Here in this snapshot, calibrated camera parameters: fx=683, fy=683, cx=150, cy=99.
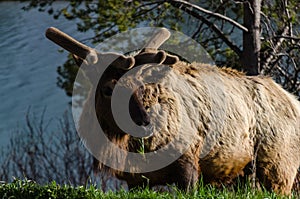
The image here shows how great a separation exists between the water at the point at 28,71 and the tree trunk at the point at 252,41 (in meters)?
7.82

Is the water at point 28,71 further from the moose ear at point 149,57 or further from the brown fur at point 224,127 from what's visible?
the moose ear at point 149,57

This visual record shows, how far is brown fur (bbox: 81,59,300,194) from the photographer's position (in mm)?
6969

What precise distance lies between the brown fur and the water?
10.8 m

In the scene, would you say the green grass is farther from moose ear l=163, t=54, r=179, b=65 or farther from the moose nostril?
moose ear l=163, t=54, r=179, b=65

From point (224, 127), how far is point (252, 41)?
400cm

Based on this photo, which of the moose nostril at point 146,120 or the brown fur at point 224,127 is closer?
the moose nostril at point 146,120

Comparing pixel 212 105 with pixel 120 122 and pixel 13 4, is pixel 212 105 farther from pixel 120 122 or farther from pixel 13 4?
pixel 13 4

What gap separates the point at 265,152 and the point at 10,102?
12491 millimetres

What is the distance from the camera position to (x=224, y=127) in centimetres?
757

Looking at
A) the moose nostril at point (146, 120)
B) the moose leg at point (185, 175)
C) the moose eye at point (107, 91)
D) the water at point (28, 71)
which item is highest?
the moose eye at point (107, 91)

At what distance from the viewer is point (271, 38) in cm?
1110

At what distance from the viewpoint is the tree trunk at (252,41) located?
1117cm

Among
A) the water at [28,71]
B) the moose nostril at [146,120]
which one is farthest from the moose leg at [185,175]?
the water at [28,71]

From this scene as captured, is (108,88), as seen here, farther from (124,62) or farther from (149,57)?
(149,57)
